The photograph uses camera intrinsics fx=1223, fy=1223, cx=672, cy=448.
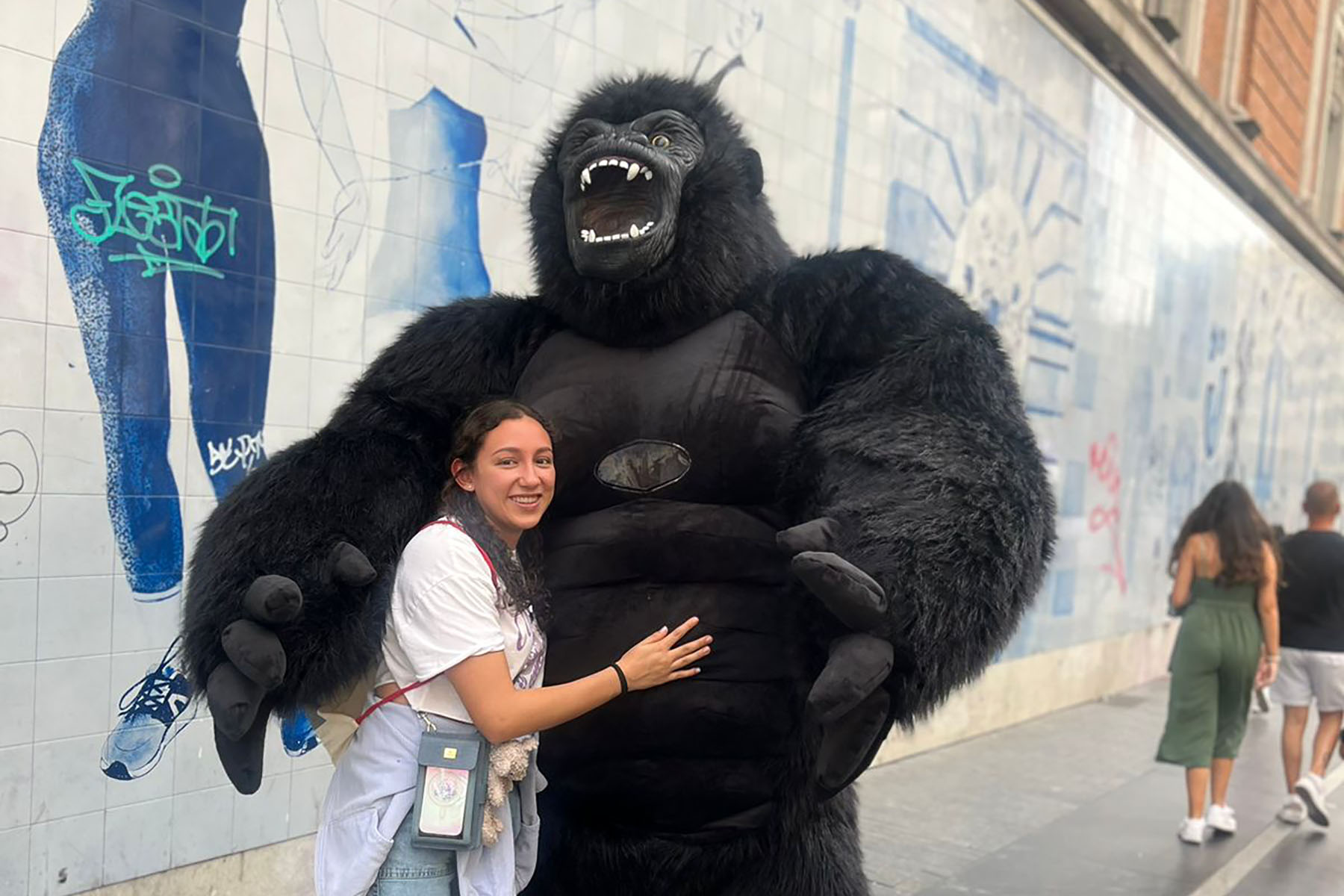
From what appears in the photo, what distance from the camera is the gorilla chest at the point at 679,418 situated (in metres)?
2.49

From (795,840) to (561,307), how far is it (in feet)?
3.96

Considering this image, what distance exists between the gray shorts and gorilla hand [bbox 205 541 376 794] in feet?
21.1

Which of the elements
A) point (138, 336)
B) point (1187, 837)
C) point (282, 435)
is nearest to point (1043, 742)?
point (1187, 837)

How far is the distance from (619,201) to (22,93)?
1.98 meters

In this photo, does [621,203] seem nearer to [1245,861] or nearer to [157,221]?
[157,221]

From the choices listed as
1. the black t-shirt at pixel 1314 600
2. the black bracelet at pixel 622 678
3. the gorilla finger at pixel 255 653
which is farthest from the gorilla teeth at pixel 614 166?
the black t-shirt at pixel 1314 600

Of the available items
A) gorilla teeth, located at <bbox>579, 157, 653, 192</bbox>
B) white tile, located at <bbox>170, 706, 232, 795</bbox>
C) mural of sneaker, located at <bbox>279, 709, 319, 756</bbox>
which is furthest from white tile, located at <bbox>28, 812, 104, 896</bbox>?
gorilla teeth, located at <bbox>579, 157, 653, 192</bbox>

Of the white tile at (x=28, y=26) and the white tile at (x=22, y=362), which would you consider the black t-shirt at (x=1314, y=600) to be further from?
the white tile at (x=28, y=26)

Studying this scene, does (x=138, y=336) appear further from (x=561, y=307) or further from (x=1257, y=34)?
(x=1257, y=34)

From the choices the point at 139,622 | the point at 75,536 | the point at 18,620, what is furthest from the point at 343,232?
the point at 18,620

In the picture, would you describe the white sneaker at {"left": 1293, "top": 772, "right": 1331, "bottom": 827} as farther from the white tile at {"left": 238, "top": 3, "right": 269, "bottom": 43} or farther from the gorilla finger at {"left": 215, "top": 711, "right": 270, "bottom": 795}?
the white tile at {"left": 238, "top": 3, "right": 269, "bottom": 43}

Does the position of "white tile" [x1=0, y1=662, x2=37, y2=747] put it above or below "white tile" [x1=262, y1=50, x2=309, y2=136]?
below

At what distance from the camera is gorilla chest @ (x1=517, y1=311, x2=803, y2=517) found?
8.16 ft

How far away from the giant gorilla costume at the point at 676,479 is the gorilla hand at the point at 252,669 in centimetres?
2
